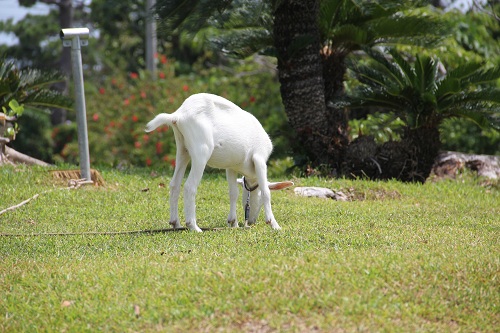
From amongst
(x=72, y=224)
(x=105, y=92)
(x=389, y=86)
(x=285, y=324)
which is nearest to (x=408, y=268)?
(x=285, y=324)

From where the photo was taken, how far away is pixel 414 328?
532cm

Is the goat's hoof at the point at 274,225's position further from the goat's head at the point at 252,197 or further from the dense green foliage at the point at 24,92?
the dense green foliage at the point at 24,92

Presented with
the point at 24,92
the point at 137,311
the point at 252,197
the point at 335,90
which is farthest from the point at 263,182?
the point at 24,92

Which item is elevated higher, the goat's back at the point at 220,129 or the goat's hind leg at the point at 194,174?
the goat's back at the point at 220,129

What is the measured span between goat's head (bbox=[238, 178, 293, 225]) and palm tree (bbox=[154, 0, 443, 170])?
500 cm

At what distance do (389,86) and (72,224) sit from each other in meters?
6.44

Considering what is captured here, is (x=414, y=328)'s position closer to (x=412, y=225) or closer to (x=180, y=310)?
(x=180, y=310)

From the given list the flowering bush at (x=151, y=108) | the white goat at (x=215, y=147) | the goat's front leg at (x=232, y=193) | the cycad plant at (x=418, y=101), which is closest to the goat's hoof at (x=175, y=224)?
the white goat at (x=215, y=147)

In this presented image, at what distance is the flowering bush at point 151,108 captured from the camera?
2033 cm

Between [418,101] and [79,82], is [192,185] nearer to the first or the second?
[79,82]

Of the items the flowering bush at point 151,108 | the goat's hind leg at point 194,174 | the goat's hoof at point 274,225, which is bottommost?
the flowering bush at point 151,108

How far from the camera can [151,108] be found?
20.7m

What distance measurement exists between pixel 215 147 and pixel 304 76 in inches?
228

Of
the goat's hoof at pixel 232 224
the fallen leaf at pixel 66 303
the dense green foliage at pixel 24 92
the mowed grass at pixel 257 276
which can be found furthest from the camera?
the dense green foliage at pixel 24 92
